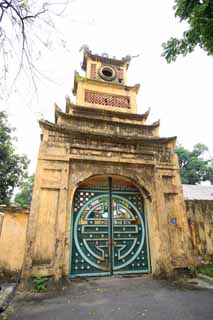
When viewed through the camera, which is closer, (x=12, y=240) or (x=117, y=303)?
(x=117, y=303)

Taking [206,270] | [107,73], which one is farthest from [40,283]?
[107,73]

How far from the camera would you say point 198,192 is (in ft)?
41.9

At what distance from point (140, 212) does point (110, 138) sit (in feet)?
8.75

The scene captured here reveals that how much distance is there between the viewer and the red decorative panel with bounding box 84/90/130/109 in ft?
26.1

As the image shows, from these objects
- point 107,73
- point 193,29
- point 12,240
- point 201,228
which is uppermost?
point 107,73

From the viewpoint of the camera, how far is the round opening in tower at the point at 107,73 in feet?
28.6

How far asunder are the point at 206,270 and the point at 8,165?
13.6 meters

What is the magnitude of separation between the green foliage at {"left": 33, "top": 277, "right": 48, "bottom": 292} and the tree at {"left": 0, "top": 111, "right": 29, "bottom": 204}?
10295 millimetres

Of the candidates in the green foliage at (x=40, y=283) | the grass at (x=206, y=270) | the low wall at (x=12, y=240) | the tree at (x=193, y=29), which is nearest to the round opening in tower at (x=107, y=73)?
the tree at (x=193, y=29)

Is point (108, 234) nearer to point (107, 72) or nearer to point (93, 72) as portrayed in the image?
point (93, 72)

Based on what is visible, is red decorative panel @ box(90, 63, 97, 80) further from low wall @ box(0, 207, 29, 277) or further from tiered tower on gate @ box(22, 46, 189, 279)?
low wall @ box(0, 207, 29, 277)

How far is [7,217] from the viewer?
4.80 m

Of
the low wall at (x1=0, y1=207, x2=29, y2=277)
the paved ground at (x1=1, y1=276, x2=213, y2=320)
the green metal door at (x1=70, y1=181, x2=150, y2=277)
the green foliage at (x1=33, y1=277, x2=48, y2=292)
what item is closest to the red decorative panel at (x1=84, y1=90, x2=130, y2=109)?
the green metal door at (x1=70, y1=181, x2=150, y2=277)

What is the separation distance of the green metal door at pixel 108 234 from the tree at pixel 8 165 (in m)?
9.95
